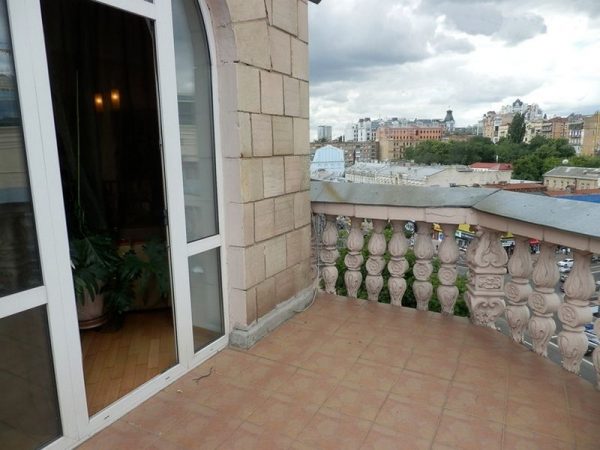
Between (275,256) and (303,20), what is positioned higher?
(303,20)

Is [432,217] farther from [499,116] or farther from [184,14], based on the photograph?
[499,116]

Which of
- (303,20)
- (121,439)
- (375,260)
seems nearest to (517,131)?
(375,260)

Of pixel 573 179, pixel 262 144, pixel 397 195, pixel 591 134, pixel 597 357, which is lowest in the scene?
pixel 573 179

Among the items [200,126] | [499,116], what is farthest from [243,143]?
[499,116]

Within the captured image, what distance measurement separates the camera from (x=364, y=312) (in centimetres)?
341

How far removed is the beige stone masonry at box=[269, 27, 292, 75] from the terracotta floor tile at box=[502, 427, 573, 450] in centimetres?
262

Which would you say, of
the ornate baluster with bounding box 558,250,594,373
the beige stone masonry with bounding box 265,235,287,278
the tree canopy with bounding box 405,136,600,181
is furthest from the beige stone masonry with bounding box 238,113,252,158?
the tree canopy with bounding box 405,136,600,181

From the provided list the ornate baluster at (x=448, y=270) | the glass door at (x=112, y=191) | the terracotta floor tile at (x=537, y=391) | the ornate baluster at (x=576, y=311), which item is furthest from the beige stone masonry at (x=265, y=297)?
the ornate baluster at (x=576, y=311)

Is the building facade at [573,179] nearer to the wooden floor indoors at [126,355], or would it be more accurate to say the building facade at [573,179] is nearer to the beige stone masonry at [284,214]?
the beige stone masonry at [284,214]

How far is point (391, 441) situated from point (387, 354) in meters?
0.84

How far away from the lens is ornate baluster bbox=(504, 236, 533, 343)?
2670mm

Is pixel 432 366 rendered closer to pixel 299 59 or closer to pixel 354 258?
pixel 354 258

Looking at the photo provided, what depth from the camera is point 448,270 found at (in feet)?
10.3

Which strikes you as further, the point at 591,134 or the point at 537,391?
the point at 591,134
